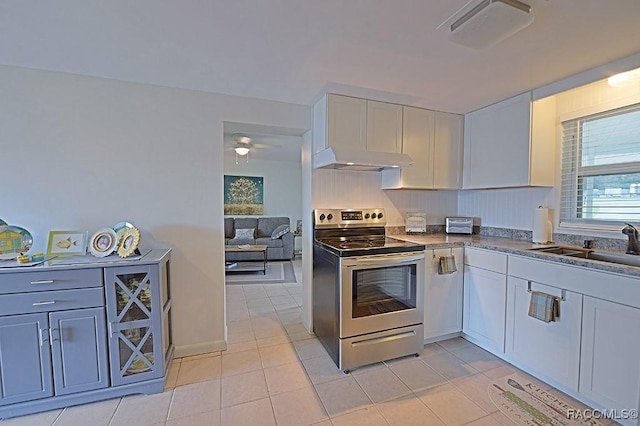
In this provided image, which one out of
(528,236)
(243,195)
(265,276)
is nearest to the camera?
(528,236)

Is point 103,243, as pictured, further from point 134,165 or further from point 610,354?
point 610,354

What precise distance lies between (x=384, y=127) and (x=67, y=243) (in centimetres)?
262

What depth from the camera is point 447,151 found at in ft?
9.67

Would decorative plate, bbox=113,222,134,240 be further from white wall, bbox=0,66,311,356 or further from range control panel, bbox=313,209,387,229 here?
range control panel, bbox=313,209,387,229

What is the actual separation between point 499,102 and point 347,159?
1566 mm

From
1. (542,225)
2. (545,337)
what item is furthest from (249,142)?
(545,337)

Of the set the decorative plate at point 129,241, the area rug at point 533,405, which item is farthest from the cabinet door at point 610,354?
the decorative plate at point 129,241

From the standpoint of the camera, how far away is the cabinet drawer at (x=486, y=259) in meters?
2.27

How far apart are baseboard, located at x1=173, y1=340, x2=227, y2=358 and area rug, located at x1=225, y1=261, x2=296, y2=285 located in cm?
202

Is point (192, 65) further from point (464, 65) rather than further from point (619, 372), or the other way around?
point (619, 372)

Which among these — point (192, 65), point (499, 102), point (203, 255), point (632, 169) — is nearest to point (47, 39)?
point (192, 65)

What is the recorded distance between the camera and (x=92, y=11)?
135 centimetres

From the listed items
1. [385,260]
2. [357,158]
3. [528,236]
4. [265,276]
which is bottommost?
[265,276]

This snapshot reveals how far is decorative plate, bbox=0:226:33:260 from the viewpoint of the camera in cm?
181
